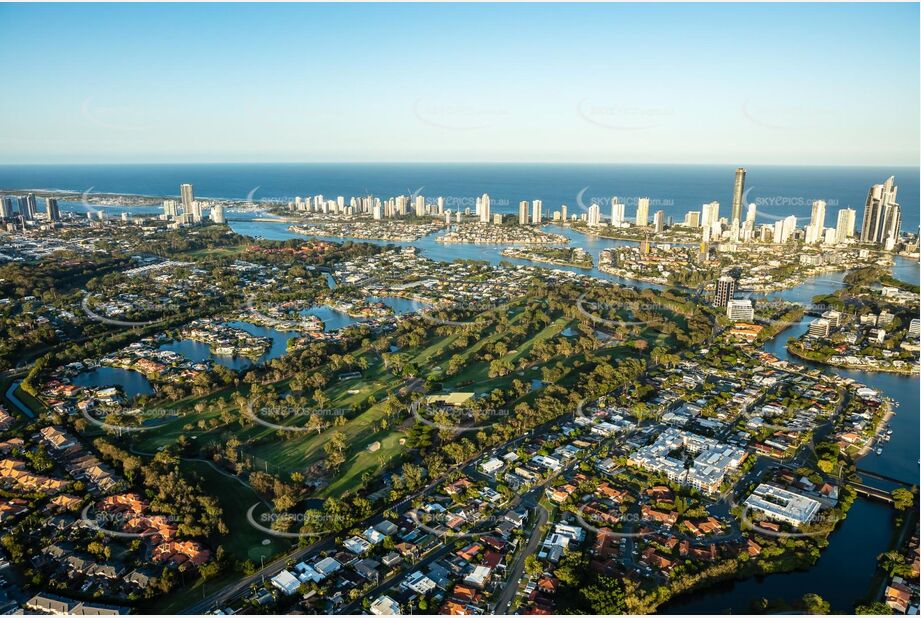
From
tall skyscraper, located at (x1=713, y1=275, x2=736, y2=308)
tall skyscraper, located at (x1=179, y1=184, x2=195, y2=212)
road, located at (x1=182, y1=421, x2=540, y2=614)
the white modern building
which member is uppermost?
tall skyscraper, located at (x1=179, y1=184, x2=195, y2=212)

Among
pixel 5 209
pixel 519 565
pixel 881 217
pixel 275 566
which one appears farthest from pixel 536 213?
pixel 275 566

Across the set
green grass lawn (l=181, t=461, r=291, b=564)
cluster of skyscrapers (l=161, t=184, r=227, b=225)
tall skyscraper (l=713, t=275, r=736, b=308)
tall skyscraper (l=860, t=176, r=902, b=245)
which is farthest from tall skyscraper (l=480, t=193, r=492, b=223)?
green grass lawn (l=181, t=461, r=291, b=564)

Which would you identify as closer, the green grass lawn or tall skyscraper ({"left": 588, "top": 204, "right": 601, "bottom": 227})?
the green grass lawn

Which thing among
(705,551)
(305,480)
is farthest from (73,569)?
(705,551)

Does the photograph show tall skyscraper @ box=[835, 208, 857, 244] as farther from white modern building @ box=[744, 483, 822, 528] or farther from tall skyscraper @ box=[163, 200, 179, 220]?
tall skyscraper @ box=[163, 200, 179, 220]

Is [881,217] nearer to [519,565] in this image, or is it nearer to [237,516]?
[519,565]

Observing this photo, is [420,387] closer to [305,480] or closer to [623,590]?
[305,480]
